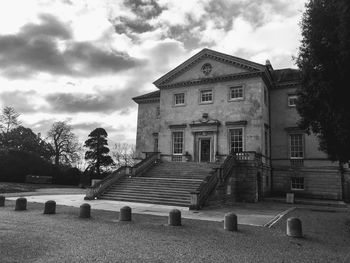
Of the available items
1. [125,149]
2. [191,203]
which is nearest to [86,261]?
[191,203]

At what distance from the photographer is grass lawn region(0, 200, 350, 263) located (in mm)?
7254

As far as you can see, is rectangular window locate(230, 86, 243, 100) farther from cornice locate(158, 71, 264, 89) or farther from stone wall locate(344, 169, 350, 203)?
stone wall locate(344, 169, 350, 203)

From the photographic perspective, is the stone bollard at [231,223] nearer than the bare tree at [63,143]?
Yes

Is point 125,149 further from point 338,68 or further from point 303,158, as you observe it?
point 338,68

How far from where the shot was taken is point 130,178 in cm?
2369

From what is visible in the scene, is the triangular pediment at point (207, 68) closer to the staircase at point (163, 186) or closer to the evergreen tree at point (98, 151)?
the staircase at point (163, 186)

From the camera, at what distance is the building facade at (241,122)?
2592cm

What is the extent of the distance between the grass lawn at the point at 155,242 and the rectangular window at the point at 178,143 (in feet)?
53.5

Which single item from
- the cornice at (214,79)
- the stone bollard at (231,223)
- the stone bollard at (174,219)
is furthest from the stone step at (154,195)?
the cornice at (214,79)

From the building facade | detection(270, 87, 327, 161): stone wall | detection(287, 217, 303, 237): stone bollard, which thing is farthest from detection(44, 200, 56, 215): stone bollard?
detection(270, 87, 327, 161): stone wall

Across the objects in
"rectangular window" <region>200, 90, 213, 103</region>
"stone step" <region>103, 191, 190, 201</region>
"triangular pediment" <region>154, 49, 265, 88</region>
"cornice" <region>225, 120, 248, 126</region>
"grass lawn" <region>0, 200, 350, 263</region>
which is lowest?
"grass lawn" <region>0, 200, 350, 263</region>

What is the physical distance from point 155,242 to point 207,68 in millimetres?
22193

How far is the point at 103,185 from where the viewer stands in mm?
21906

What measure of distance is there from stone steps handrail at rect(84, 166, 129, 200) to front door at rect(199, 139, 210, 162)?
7.32 meters
